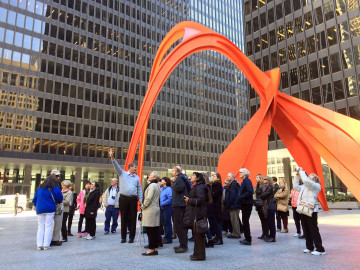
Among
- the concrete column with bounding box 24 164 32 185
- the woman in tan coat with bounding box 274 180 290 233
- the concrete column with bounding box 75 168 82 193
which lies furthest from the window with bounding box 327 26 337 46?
the concrete column with bounding box 24 164 32 185

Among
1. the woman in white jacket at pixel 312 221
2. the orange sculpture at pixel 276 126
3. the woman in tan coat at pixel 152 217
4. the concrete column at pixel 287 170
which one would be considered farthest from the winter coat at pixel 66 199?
the concrete column at pixel 287 170

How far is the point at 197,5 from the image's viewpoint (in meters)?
73.6

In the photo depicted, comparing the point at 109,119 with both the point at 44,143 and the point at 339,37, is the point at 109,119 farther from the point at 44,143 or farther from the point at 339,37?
the point at 339,37

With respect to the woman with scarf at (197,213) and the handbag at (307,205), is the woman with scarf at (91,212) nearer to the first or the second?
the woman with scarf at (197,213)

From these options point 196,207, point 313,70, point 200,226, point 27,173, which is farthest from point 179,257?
point 27,173

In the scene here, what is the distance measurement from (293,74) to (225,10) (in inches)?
2091

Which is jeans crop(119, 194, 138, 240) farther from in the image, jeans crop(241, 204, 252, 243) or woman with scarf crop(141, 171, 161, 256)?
jeans crop(241, 204, 252, 243)

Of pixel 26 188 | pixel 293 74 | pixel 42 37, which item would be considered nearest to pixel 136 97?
pixel 42 37

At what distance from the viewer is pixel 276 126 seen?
17500 mm

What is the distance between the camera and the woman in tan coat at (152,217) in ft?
21.6

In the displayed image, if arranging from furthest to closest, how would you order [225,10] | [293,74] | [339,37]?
[225,10] < [293,74] < [339,37]

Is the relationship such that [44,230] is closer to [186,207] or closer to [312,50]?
[186,207]

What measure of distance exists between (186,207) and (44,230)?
3.77 metres

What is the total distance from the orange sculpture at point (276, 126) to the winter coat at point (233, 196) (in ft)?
14.4
